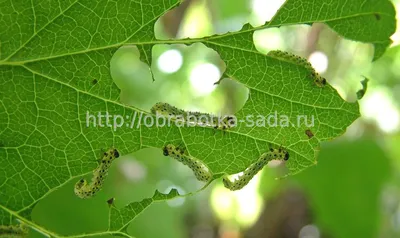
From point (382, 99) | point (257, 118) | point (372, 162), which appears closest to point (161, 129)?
point (257, 118)

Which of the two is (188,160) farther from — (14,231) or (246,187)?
(246,187)

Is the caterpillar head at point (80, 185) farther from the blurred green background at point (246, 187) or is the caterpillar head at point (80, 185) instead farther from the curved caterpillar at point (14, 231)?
the blurred green background at point (246, 187)

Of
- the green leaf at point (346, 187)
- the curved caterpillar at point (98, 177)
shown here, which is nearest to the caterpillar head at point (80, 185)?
the curved caterpillar at point (98, 177)

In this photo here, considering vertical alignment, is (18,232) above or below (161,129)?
below

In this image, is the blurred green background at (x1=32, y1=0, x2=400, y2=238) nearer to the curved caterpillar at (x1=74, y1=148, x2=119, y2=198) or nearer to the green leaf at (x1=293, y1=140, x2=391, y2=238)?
the green leaf at (x1=293, y1=140, x2=391, y2=238)

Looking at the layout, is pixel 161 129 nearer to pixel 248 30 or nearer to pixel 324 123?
pixel 248 30

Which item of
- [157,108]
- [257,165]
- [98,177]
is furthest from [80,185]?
[257,165]
